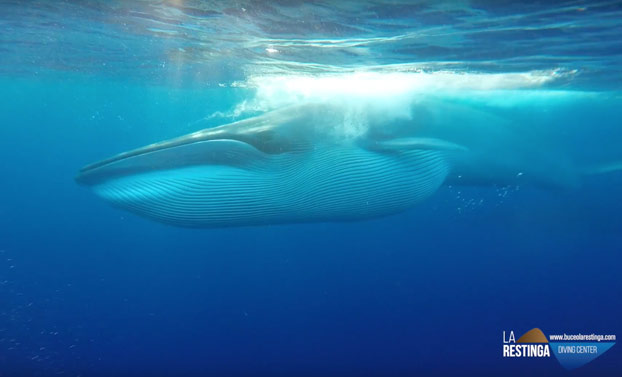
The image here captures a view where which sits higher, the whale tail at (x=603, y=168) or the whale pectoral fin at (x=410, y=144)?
the whale pectoral fin at (x=410, y=144)

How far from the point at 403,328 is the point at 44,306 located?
21.5 meters

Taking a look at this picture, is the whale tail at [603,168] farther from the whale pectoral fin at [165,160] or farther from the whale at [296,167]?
the whale pectoral fin at [165,160]

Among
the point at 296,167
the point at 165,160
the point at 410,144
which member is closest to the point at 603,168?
the point at 410,144

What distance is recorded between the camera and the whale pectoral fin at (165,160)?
559 centimetres

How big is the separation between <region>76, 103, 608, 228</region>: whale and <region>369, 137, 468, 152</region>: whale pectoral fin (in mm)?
17

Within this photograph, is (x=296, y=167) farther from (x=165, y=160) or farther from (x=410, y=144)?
(x=410, y=144)

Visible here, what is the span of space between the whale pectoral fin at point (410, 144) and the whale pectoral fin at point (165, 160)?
A: 249 cm

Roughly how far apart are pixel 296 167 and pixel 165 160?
1.82 metres

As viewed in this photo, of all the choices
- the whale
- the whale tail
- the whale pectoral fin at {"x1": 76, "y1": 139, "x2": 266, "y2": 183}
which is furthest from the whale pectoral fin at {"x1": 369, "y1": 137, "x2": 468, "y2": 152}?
the whale tail

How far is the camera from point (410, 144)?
7.35 metres

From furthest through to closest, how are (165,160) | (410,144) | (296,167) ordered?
1. (410,144)
2. (296,167)
3. (165,160)

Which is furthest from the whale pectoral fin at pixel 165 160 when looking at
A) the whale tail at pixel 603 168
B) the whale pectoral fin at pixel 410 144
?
the whale tail at pixel 603 168

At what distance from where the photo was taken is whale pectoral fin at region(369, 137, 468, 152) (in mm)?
7254

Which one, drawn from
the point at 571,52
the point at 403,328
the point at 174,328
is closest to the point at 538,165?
the point at 571,52
